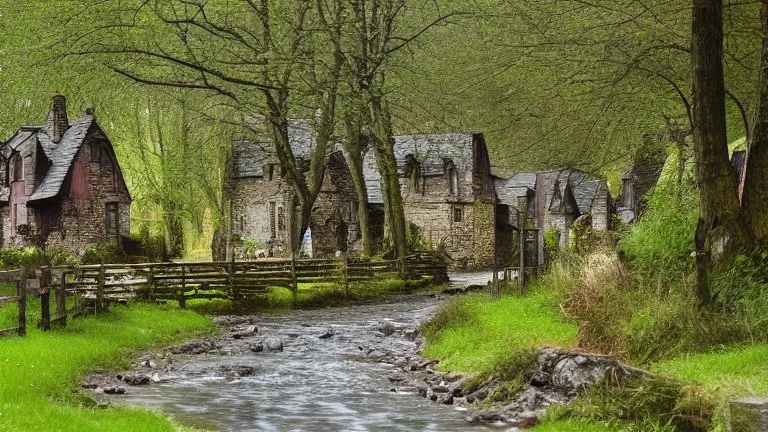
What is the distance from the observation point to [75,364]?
57.1 ft

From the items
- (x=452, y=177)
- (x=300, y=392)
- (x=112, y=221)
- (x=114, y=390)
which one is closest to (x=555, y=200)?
(x=452, y=177)

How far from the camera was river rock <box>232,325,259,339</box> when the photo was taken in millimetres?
25059

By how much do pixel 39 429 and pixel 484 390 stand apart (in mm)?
7426

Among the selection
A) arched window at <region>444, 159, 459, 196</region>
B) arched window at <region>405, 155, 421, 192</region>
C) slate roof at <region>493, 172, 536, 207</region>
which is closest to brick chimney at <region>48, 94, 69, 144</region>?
arched window at <region>405, 155, 421, 192</region>

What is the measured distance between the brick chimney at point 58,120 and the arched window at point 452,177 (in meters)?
25.2

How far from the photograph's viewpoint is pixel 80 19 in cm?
2283

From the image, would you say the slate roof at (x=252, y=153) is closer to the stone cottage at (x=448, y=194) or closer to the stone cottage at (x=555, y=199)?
the stone cottage at (x=448, y=194)

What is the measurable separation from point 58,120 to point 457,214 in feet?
87.9

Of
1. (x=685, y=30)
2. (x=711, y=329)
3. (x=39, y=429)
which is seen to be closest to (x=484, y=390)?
(x=711, y=329)

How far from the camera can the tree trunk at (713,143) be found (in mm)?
16906

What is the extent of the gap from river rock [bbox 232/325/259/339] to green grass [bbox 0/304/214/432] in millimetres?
1155

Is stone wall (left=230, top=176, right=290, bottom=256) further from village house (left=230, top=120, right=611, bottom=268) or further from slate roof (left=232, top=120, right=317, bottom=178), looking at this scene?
slate roof (left=232, top=120, right=317, bottom=178)

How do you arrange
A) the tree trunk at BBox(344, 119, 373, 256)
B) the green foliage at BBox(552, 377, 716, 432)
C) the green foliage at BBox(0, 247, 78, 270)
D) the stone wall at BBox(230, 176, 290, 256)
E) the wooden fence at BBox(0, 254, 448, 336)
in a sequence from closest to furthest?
the green foliage at BBox(552, 377, 716, 432) → the wooden fence at BBox(0, 254, 448, 336) → the green foliage at BBox(0, 247, 78, 270) → the tree trunk at BBox(344, 119, 373, 256) → the stone wall at BBox(230, 176, 290, 256)

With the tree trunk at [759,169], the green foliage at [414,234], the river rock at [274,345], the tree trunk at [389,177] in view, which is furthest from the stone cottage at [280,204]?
the tree trunk at [759,169]
